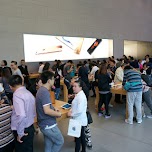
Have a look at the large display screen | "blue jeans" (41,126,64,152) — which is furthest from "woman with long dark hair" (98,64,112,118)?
the large display screen

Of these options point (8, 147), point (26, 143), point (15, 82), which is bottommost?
point (8, 147)

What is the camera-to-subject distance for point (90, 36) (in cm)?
1061

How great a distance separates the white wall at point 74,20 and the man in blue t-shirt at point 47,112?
19.3ft

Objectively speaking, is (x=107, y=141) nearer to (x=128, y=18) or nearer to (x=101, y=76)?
(x=101, y=76)

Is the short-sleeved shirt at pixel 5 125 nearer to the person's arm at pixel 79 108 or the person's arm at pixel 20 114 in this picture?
the person's arm at pixel 20 114

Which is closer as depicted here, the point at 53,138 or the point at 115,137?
the point at 53,138

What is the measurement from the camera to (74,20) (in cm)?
986

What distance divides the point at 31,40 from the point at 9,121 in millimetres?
6689

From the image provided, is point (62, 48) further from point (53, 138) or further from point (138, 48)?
point (138, 48)

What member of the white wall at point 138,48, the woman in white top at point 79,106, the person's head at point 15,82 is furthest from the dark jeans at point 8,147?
Answer: the white wall at point 138,48

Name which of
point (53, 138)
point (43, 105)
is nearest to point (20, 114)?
point (43, 105)

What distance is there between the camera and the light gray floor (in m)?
3.19

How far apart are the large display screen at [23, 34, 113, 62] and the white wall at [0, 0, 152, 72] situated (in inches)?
11.8

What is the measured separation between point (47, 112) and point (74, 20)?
847 cm
